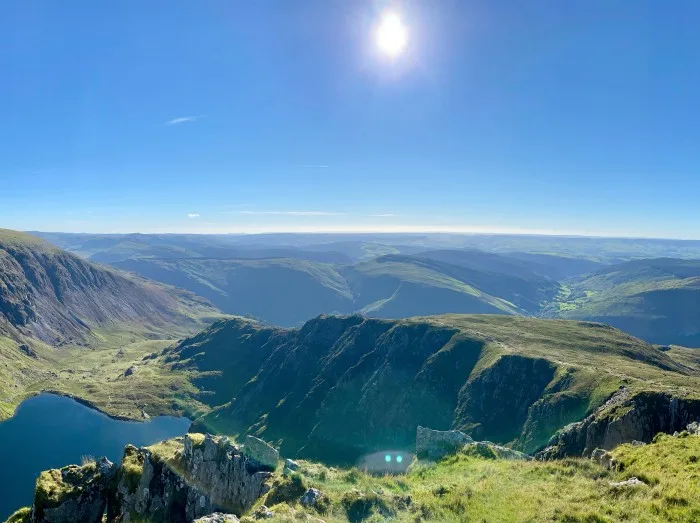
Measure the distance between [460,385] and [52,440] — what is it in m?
155

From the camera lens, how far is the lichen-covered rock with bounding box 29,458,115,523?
2430 centimetres

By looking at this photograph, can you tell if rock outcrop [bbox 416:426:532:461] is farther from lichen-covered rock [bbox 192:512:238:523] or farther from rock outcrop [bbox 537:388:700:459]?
rock outcrop [bbox 537:388:700:459]

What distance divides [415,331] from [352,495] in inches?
6422

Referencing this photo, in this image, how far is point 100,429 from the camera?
184 metres

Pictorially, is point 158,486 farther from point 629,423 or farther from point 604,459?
point 629,423

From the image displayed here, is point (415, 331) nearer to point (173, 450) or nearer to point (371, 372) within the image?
point (371, 372)

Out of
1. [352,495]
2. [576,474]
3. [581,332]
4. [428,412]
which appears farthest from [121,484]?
[581,332]

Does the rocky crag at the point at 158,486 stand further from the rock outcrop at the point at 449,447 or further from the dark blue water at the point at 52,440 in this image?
the dark blue water at the point at 52,440

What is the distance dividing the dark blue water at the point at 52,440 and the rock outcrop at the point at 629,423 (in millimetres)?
130672

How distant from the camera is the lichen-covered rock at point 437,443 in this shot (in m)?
37.5

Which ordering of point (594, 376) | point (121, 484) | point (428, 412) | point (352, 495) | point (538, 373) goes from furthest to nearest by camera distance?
point (428, 412), point (538, 373), point (594, 376), point (121, 484), point (352, 495)

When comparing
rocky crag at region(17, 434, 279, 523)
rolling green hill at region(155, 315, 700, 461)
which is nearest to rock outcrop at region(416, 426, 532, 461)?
rocky crag at region(17, 434, 279, 523)

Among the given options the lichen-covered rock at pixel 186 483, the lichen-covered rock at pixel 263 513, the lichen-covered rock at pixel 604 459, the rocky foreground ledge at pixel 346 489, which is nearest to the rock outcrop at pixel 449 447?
the rocky foreground ledge at pixel 346 489

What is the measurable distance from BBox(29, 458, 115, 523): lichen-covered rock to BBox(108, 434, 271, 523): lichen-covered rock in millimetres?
933
